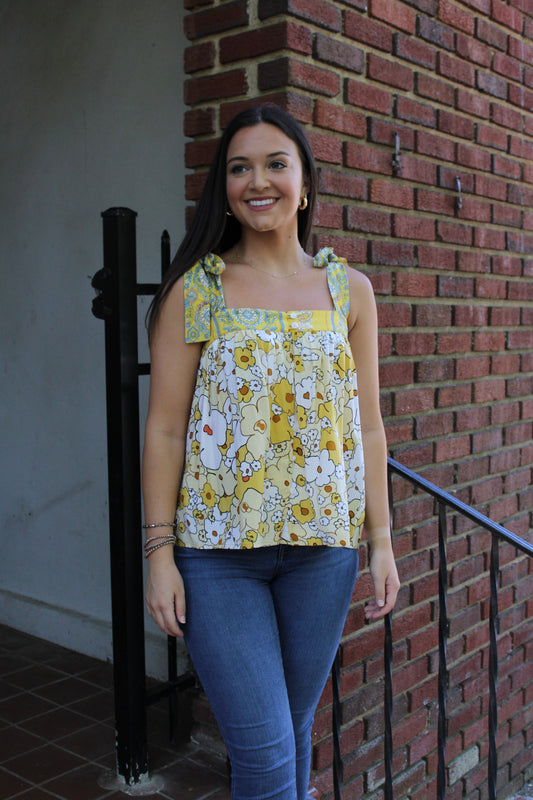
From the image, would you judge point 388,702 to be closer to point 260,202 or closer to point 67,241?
point 260,202

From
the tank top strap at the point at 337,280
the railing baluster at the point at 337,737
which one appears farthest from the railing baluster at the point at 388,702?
the tank top strap at the point at 337,280

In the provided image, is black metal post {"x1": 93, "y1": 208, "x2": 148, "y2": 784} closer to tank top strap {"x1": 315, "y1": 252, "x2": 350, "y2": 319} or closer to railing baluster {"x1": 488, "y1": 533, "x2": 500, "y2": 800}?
tank top strap {"x1": 315, "y1": 252, "x2": 350, "y2": 319}

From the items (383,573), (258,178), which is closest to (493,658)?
(383,573)

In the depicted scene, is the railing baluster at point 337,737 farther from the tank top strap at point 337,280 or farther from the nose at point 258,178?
the nose at point 258,178

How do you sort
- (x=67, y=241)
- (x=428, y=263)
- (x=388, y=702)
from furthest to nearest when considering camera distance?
1. (x=67, y=241)
2. (x=428, y=263)
3. (x=388, y=702)

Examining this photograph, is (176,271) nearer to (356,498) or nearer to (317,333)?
(317,333)

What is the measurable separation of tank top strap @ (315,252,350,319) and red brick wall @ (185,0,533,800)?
69 centimetres

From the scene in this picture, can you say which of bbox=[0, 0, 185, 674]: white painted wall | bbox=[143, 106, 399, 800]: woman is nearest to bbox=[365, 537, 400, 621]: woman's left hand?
bbox=[143, 106, 399, 800]: woman

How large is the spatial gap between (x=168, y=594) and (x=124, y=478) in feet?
2.48

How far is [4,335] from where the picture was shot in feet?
12.4

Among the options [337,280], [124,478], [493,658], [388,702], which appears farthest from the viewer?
[493,658]

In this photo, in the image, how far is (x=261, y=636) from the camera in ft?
5.75

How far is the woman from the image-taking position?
1732 millimetres

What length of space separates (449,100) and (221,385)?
6.88 feet
